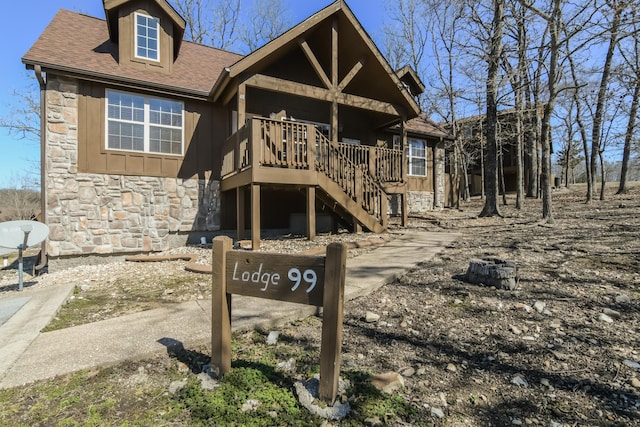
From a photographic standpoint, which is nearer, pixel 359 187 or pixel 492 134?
pixel 359 187

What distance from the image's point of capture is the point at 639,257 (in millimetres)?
4898

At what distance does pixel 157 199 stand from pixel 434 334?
7849 mm

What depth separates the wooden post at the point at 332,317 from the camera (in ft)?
6.25

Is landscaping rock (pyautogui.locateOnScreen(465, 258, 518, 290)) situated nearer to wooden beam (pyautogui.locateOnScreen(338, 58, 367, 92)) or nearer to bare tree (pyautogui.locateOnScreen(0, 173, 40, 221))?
wooden beam (pyautogui.locateOnScreen(338, 58, 367, 92))

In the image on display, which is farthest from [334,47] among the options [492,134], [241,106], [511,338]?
[511,338]

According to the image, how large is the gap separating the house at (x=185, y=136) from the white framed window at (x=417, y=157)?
369 centimetres

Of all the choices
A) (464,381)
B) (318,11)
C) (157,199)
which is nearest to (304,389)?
(464,381)

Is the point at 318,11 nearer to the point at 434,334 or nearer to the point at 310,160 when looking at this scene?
the point at 310,160

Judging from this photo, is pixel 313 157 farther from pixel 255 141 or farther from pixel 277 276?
pixel 277 276

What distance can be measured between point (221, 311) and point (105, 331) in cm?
163

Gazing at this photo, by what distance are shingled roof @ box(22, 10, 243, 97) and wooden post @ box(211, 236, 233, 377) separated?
771cm

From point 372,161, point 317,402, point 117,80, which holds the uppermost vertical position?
point 117,80

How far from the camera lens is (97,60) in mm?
8148

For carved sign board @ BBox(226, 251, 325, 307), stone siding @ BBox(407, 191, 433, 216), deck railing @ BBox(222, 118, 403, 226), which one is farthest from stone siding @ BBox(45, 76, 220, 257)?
Answer: stone siding @ BBox(407, 191, 433, 216)
